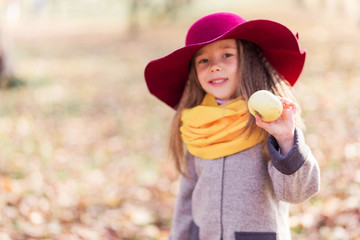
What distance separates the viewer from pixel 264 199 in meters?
1.82

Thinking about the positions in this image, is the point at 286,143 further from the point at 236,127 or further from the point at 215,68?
the point at 215,68

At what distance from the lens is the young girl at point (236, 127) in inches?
70.7

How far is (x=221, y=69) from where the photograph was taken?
1893 mm

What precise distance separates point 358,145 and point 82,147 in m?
3.43

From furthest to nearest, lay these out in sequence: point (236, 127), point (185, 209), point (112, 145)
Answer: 1. point (112, 145)
2. point (185, 209)
3. point (236, 127)

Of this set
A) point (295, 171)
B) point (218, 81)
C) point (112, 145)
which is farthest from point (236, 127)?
point (112, 145)

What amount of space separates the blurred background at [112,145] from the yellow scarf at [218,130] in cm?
163

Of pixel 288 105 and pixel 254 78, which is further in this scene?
pixel 254 78

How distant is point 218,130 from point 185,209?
0.56 metres

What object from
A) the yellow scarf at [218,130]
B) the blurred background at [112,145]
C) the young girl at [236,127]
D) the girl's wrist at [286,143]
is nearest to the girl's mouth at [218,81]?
the young girl at [236,127]

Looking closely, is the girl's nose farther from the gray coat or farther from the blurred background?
the blurred background

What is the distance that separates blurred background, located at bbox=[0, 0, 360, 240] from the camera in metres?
3.41

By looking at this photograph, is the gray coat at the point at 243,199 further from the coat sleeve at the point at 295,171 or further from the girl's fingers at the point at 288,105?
the girl's fingers at the point at 288,105

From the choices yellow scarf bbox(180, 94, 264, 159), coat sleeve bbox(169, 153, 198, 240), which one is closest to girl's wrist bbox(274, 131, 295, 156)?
yellow scarf bbox(180, 94, 264, 159)
